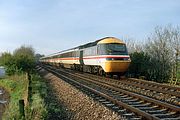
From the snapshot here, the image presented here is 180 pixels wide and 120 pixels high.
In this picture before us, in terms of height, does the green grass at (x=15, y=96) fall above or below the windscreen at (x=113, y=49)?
below

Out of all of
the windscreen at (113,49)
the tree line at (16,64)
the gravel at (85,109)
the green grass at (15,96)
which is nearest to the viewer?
the gravel at (85,109)

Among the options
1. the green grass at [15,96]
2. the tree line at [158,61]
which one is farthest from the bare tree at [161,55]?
the green grass at [15,96]

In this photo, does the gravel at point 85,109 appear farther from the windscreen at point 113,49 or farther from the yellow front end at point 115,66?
the windscreen at point 113,49

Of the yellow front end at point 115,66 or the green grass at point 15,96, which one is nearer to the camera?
the green grass at point 15,96

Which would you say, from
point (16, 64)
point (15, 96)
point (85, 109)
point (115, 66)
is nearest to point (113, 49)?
point (115, 66)

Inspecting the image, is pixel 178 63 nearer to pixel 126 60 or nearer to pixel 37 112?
pixel 126 60

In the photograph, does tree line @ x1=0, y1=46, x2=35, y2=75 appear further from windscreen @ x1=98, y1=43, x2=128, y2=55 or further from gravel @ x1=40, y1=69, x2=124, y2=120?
gravel @ x1=40, y1=69, x2=124, y2=120

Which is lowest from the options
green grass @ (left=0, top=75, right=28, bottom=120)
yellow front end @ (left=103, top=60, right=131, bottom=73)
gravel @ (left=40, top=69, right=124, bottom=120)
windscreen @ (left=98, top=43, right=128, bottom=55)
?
green grass @ (left=0, top=75, right=28, bottom=120)

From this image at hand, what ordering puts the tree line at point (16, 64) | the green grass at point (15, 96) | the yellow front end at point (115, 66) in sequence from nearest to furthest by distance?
the green grass at point (15, 96) → the yellow front end at point (115, 66) → the tree line at point (16, 64)

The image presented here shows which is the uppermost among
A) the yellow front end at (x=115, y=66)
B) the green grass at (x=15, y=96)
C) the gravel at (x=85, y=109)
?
the yellow front end at (x=115, y=66)

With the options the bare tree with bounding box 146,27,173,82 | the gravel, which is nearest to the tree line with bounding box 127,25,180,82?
the bare tree with bounding box 146,27,173,82

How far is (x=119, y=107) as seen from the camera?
34.1 feet

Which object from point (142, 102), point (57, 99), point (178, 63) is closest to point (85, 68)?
point (178, 63)

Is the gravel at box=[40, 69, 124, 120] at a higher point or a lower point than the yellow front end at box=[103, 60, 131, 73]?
lower
